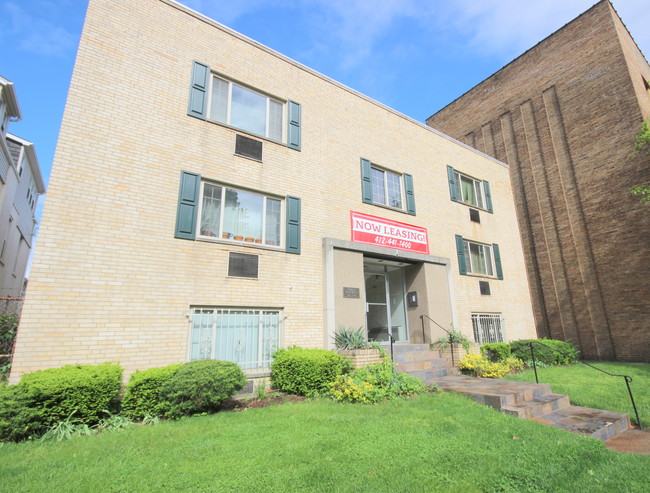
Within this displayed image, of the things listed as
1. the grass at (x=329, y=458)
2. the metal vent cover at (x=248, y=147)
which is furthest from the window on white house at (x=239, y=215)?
the grass at (x=329, y=458)

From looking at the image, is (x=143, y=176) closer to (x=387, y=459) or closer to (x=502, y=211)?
(x=387, y=459)

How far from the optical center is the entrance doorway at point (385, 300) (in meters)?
11.4

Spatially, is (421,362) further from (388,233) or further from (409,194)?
(409,194)

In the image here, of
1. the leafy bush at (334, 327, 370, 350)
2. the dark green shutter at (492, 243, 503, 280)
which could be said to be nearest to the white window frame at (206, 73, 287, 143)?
the leafy bush at (334, 327, 370, 350)

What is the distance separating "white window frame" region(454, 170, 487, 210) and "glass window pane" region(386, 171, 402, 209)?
3418mm

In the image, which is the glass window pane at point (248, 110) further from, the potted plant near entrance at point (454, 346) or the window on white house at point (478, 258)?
Answer: the window on white house at point (478, 258)

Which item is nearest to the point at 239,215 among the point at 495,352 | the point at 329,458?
the point at 329,458

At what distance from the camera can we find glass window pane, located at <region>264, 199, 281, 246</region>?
350 inches

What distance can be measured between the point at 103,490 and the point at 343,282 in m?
6.84

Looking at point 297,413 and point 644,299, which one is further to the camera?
point 644,299

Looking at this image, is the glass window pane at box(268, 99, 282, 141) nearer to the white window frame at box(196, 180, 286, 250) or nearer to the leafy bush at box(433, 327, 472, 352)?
the white window frame at box(196, 180, 286, 250)

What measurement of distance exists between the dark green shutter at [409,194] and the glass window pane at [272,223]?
5000 mm

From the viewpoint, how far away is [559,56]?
18125 mm

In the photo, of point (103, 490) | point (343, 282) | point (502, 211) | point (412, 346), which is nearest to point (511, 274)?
point (502, 211)
